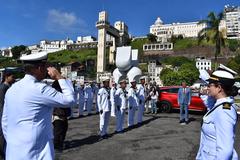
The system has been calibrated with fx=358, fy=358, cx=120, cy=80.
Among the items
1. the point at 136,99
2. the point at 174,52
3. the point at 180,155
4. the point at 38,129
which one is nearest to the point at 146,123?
the point at 136,99

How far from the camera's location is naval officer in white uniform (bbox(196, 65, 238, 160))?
2933 millimetres

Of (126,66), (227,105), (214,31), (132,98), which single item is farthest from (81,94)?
(214,31)

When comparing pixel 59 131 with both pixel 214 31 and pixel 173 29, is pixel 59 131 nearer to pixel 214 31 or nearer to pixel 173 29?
pixel 214 31

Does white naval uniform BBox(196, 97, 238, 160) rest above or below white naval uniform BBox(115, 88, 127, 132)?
above

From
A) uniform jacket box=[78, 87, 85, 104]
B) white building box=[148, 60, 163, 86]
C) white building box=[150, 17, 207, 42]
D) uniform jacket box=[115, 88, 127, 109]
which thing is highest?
white building box=[150, 17, 207, 42]

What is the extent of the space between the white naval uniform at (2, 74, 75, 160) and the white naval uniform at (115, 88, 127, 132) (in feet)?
30.5

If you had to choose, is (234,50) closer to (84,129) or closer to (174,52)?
(174,52)

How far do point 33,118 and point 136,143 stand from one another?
286 inches

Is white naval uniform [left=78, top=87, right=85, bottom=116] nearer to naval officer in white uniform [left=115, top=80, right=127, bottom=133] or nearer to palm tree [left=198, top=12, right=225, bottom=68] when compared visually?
naval officer in white uniform [left=115, top=80, right=127, bottom=133]

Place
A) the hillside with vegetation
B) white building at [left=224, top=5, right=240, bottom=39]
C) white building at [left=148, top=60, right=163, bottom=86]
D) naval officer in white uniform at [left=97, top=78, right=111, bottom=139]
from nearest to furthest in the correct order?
naval officer in white uniform at [left=97, top=78, right=111, bottom=139]
white building at [left=148, top=60, right=163, bottom=86]
the hillside with vegetation
white building at [left=224, top=5, right=240, bottom=39]

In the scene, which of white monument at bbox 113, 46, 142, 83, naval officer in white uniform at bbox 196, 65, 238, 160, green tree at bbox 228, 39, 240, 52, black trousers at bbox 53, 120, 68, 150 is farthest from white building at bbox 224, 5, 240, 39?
naval officer in white uniform at bbox 196, 65, 238, 160

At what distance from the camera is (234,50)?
423ft

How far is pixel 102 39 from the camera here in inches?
5012

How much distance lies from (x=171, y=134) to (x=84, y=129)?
3089 millimetres
